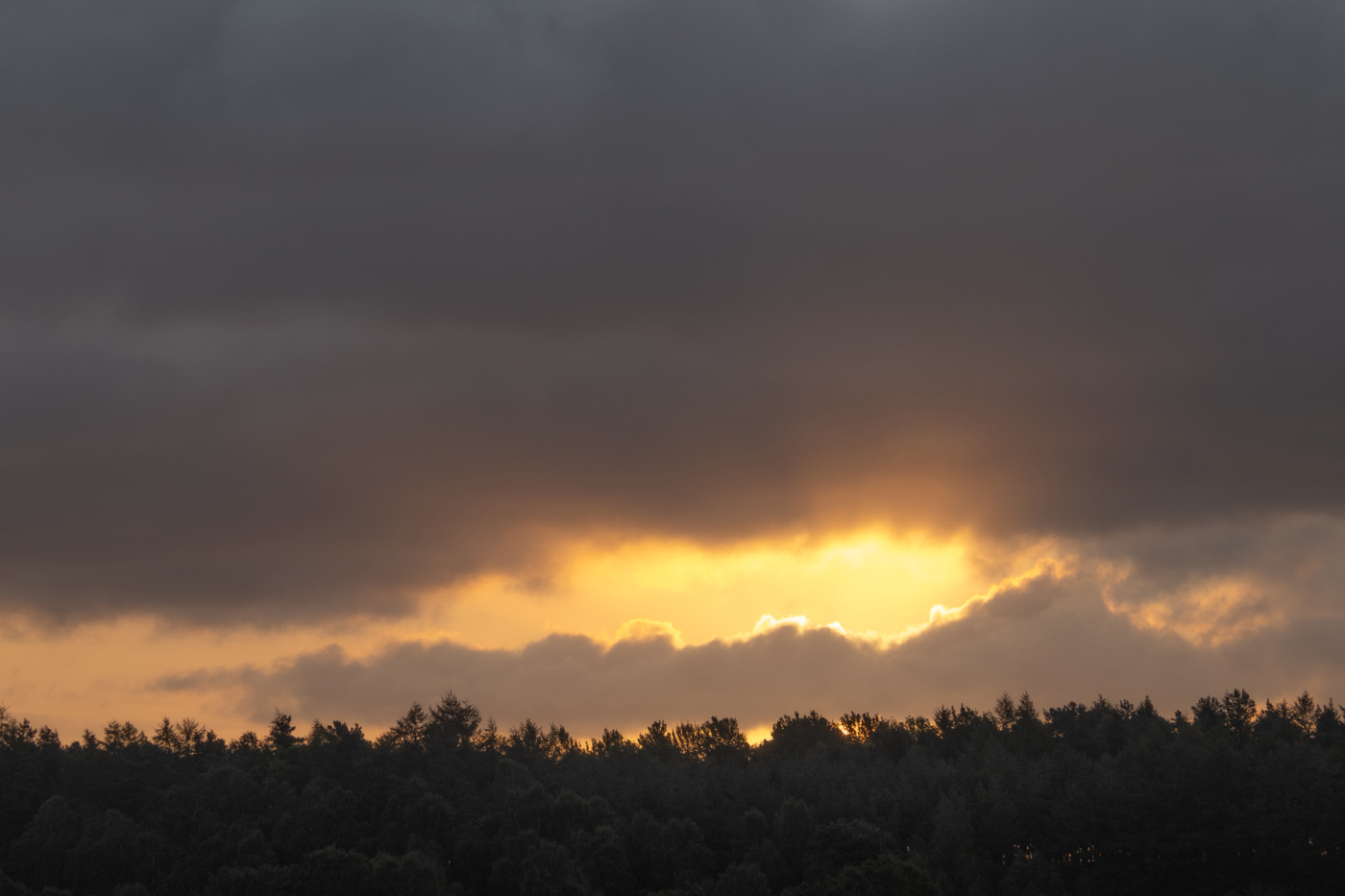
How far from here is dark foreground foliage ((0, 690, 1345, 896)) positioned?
137 meters

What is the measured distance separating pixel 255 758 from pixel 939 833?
104 m

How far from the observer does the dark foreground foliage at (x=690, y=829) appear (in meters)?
137

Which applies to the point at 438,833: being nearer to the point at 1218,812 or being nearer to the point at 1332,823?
the point at 1218,812

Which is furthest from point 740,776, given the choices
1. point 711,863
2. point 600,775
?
point 711,863

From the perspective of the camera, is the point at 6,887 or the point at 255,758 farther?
the point at 255,758

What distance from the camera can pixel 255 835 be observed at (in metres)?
150

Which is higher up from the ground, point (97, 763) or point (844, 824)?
point (97, 763)

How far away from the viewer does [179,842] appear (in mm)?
160625

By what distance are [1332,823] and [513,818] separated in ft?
301

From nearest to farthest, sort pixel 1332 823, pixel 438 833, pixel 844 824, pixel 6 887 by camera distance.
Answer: pixel 1332 823, pixel 6 887, pixel 844 824, pixel 438 833

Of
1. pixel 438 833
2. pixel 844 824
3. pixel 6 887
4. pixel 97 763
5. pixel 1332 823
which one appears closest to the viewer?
pixel 1332 823

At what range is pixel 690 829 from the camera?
154750 mm

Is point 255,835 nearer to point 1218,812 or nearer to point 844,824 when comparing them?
point 844,824

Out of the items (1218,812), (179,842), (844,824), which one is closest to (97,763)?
(179,842)
